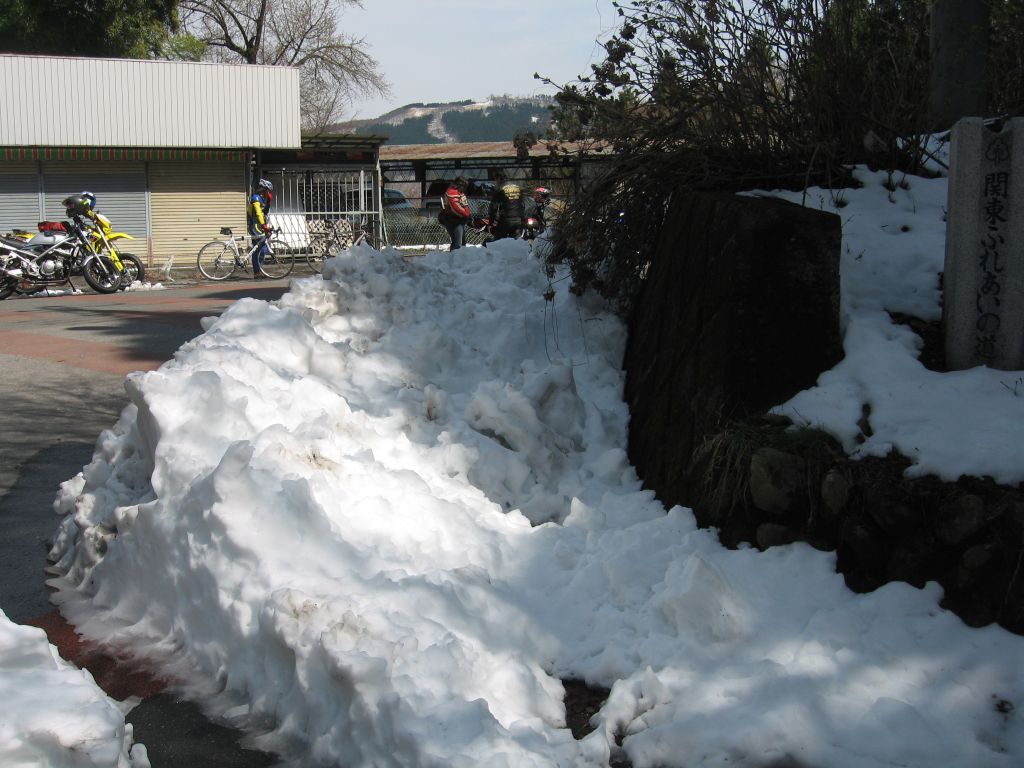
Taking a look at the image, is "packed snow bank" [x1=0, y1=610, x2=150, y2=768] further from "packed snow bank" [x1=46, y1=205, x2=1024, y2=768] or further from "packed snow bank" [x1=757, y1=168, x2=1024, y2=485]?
"packed snow bank" [x1=757, y1=168, x2=1024, y2=485]

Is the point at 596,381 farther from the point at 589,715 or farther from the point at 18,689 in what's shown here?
the point at 18,689

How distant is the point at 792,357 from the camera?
435 centimetres

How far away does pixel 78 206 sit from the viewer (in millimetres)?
17281

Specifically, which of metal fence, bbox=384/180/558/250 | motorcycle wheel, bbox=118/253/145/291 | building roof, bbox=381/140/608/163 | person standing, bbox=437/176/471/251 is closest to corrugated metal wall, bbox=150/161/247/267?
metal fence, bbox=384/180/558/250

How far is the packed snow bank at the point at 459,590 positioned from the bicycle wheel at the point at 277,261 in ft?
50.7

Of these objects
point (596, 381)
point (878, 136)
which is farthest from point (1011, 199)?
point (596, 381)

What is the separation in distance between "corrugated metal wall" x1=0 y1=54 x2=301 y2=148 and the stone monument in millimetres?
23336

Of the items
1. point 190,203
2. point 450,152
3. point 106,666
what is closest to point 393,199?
point 450,152

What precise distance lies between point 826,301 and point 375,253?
2883 millimetres

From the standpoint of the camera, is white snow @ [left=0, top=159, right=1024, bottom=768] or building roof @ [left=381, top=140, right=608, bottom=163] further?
building roof @ [left=381, top=140, right=608, bottom=163]

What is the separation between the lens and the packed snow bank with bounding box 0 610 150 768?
7.97 ft

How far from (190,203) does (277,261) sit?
248 inches

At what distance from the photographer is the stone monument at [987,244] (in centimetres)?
391

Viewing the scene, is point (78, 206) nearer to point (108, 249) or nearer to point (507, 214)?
point (108, 249)
